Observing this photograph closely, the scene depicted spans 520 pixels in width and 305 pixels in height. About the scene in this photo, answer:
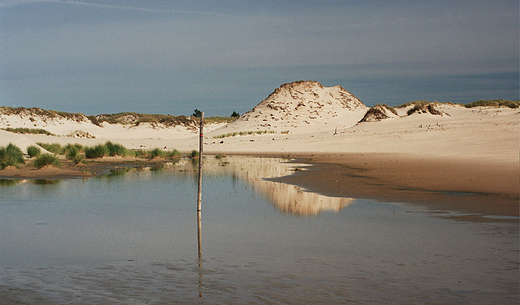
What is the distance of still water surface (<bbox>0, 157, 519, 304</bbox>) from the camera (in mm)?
5168

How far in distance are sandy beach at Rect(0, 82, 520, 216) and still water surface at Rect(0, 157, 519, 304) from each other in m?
2.53

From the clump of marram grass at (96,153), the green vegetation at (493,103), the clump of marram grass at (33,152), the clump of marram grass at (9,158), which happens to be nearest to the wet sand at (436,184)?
the clump of marram grass at (9,158)

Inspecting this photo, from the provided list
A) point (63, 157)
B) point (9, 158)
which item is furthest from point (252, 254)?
point (63, 157)

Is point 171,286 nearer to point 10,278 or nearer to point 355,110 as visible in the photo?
point 10,278

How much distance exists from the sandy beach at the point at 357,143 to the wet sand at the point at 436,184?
29mm

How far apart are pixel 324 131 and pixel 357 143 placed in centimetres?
1409

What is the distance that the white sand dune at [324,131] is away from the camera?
27094mm

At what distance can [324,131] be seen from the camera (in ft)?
159

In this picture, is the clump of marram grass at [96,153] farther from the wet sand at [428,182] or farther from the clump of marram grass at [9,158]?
the wet sand at [428,182]

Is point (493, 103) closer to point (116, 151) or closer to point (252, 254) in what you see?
point (116, 151)

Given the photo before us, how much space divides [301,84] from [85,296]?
215 ft

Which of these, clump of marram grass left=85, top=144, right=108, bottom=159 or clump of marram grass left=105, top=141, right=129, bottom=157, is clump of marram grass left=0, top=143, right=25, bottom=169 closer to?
clump of marram grass left=85, top=144, right=108, bottom=159

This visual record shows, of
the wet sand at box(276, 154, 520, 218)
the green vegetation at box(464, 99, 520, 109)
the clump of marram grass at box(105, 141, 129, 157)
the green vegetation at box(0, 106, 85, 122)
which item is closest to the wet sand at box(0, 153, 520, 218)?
the wet sand at box(276, 154, 520, 218)

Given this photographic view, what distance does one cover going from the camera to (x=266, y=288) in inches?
210
